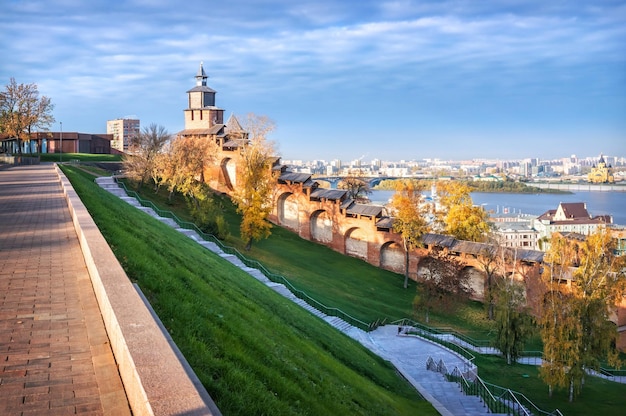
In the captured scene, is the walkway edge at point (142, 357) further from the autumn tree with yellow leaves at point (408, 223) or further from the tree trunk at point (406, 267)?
the autumn tree with yellow leaves at point (408, 223)

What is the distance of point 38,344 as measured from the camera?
536cm

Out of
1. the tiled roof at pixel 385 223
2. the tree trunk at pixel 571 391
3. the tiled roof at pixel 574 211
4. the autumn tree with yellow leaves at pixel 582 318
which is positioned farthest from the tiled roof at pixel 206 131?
the tiled roof at pixel 574 211

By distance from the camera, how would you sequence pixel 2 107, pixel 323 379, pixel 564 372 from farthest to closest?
pixel 2 107 → pixel 564 372 → pixel 323 379

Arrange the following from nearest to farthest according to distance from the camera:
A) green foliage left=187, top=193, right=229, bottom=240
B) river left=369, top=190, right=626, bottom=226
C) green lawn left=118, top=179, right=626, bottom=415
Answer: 1. green lawn left=118, top=179, right=626, bottom=415
2. green foliage left=187, top=193, right=229, bottom=240
3. river left=369, top=190, right=626, bottom=226

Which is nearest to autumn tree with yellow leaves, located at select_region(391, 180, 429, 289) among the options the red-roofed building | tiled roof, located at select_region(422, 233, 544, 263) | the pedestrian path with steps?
tiled roof, located at select_region(422, 233, 544, 263)

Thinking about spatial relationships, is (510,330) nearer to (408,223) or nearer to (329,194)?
(408,223)

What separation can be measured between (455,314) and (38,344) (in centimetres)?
2757

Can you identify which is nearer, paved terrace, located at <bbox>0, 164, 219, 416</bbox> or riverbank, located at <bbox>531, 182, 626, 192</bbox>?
paved terrace, located at <bbox>0, 164, 219, 416</bbox>

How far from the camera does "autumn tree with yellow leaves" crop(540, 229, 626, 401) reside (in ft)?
62.7

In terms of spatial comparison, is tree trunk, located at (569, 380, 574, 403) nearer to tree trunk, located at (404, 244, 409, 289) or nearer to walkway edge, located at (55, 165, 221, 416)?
tree trunk, located at (404, 244, 409, 289)

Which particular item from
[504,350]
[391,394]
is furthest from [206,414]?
[504,350]

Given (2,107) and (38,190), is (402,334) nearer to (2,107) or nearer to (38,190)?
(38,190)

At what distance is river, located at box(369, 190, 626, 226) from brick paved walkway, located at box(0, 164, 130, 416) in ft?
337

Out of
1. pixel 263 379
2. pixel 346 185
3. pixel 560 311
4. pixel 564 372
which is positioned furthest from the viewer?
pixel 346 185
